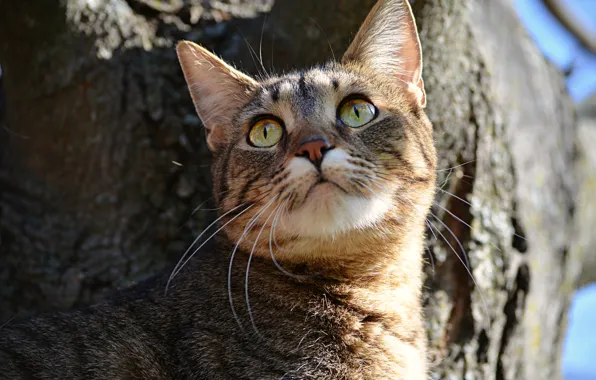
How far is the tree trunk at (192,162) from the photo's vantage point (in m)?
3.64

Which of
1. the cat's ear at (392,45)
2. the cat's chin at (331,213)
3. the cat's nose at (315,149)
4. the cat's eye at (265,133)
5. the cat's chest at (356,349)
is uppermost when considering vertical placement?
the cat's ear at (392,45)

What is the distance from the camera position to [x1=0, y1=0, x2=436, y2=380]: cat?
2.76 m

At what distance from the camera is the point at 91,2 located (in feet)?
12.6

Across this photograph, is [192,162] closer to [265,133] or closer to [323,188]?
[265,133]

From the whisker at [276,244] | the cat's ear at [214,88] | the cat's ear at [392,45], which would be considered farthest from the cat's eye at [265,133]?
the cat's ear at [392,45]

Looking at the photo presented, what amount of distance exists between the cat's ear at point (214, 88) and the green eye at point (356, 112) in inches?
23.1

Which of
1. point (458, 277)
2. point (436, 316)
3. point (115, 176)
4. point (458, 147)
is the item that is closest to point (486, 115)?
point (458, 147)

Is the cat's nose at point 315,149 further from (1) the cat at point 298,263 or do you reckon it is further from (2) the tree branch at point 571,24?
(2) the tree branch at point 571,24

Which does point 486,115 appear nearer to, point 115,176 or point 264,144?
point 264,144

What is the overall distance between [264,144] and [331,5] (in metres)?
1.06

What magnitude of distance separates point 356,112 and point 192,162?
4.19 ft

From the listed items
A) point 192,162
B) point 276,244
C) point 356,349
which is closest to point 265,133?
point 276,244

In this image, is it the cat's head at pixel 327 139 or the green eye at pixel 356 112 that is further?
the green eye at pixel 356 112

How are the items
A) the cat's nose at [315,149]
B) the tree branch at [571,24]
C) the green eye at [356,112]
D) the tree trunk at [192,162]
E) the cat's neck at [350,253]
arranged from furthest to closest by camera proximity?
the tree branch at [571,24], the tree trunk at [192,162], the green eye at [356,112], the cat's neck at [350,253], the cat's nose at [315,149]
